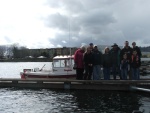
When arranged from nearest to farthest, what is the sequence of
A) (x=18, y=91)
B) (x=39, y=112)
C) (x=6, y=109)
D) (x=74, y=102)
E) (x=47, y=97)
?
(x=39, y=112) < (x=6, y=109) < (x=74, y=102) < (x=47, y=97) < (x=18, y=91)

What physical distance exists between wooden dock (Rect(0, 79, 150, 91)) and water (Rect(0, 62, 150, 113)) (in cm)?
56

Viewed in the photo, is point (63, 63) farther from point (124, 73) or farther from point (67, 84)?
point (124, 73)

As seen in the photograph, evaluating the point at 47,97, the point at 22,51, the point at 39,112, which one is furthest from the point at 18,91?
the point at 22,51

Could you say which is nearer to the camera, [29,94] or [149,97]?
[149,97]

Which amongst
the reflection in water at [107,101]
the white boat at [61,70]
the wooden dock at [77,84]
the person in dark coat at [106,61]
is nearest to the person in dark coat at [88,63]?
the wooden dock at [77,84]

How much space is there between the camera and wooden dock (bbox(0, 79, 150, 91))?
671 inches

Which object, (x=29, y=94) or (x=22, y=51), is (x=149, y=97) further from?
(x=22, y=51)

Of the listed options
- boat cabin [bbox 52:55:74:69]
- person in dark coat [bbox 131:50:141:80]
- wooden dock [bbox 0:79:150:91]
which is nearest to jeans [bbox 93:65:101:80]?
wooden dock [bbox 0:79:150:91]

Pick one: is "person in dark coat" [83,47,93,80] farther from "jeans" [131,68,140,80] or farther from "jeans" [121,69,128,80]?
"jeans" [131,68,140,80]

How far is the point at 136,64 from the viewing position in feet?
57.3

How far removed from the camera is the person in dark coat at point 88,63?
57.4ft

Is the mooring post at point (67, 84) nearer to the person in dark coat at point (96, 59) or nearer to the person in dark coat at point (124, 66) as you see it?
the person in dark coat at point (96, 59)

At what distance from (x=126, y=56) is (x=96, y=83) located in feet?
8.43

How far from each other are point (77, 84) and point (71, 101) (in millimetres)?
3486
